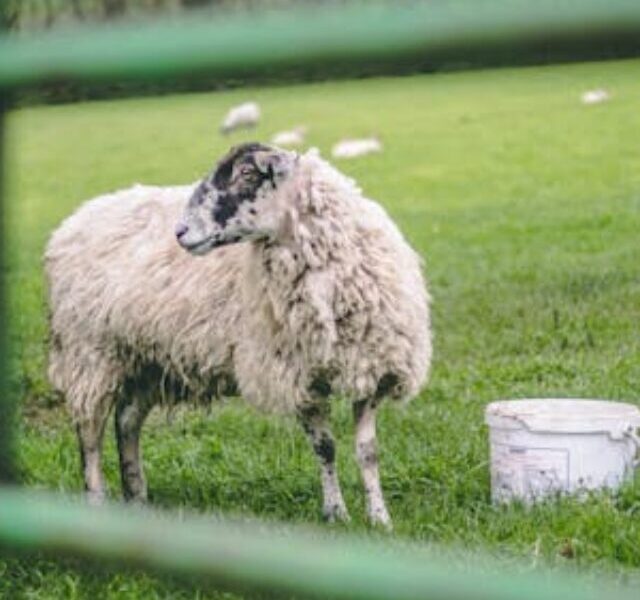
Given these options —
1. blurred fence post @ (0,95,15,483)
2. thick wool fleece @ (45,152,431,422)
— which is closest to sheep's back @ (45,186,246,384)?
thick wool fleece @ (45,152,431,422)

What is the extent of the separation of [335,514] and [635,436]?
3.26 feet

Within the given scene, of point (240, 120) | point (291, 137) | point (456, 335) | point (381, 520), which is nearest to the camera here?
point (381, 520)

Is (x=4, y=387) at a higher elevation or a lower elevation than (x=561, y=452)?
higher

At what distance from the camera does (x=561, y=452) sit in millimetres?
5566

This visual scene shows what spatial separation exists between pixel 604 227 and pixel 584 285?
3266mm

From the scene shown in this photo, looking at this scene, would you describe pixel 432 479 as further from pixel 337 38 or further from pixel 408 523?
pixel 337 38

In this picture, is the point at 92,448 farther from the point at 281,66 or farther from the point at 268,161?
the point at 281,66

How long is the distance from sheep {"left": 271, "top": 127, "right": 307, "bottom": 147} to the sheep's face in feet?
55.6

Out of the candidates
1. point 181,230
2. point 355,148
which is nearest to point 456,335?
point 181,230

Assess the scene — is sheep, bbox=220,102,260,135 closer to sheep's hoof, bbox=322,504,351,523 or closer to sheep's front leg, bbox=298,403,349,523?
sheep's front leg, bbox=298,403,349,523

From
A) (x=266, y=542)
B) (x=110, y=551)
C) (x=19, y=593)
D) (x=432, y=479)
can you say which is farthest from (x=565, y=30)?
(x=432, y=479)

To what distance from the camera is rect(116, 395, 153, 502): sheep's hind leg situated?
6.02 m

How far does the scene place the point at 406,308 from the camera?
543 centimetres

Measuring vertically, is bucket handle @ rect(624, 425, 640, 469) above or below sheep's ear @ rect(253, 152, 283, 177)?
below
